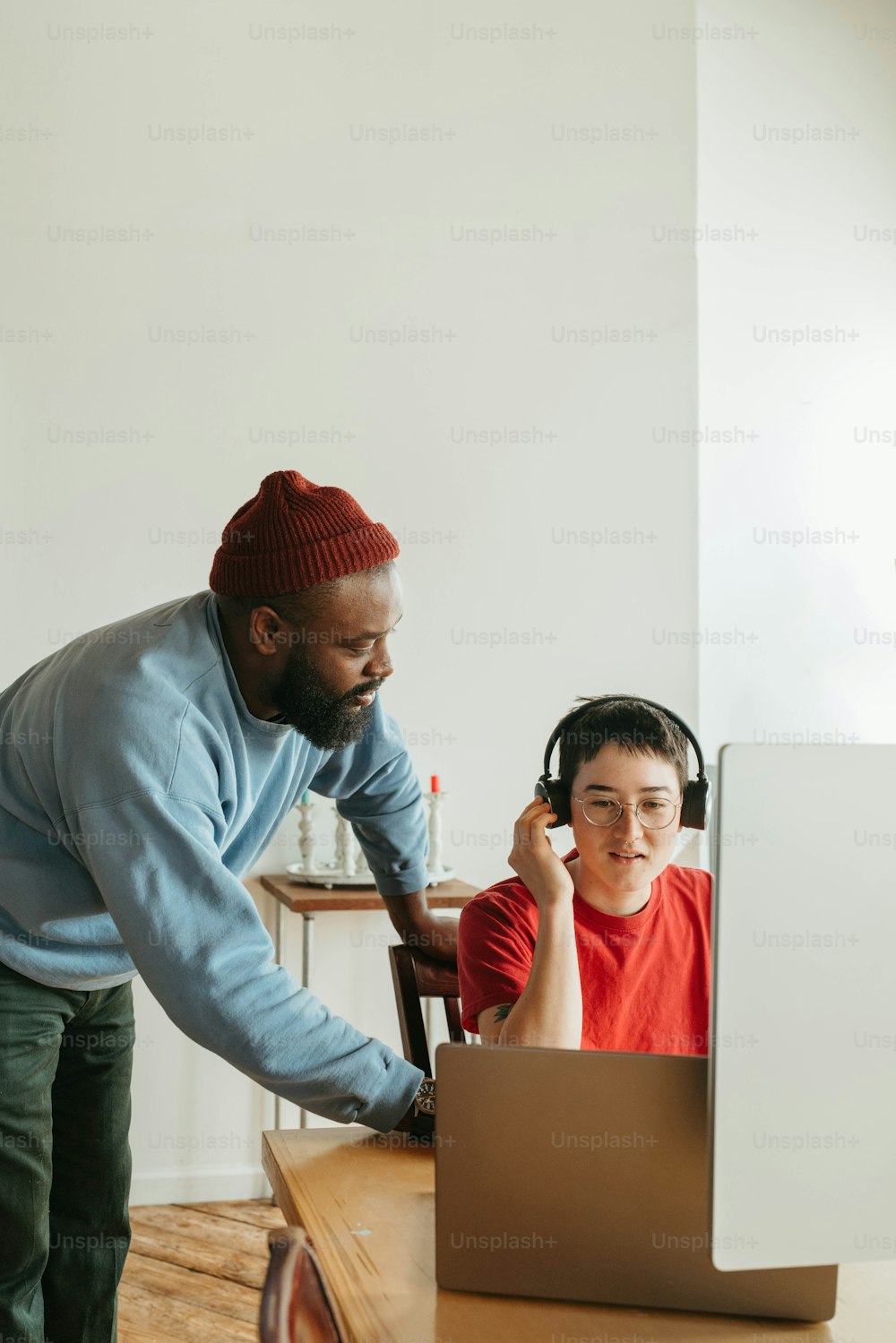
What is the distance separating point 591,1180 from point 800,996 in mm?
220

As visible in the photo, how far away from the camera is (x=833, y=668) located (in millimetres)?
3756

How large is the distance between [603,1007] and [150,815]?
60 cm

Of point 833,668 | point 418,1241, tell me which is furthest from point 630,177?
point 418,1241

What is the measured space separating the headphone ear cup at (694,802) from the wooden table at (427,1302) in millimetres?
574

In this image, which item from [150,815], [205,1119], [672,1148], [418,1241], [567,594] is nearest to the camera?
[672,1148]

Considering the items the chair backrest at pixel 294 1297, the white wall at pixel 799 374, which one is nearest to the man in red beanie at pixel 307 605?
the chair backrest at pixel 294 1297

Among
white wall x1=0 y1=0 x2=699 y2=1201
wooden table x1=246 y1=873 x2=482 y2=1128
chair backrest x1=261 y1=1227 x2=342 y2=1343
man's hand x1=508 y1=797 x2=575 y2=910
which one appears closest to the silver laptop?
chair backrest x1=261 y1=1227 x2=342 y2=1343

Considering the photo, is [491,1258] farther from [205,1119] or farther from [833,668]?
[833,668]

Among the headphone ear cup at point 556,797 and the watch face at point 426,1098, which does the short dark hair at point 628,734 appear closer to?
the headphone ear cup at point 556,797

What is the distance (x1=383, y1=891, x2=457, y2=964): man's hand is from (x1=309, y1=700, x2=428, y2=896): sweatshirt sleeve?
2 cm

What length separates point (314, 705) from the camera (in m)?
1.57

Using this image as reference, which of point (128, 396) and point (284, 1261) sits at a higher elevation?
point (128, 396)

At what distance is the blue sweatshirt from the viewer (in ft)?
4.24

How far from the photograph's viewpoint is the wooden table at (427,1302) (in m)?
0.85
